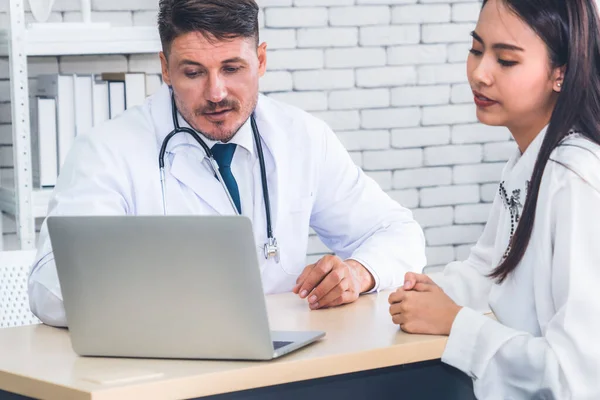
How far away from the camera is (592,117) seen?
1578 millimetres

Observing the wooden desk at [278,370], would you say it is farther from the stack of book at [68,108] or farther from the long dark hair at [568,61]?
the stack of book at [68,108]

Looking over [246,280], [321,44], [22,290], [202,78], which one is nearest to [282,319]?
[246,280]

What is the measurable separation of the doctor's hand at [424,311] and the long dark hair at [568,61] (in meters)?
0.10

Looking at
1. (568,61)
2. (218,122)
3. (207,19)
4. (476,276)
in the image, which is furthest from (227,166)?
(568,61)

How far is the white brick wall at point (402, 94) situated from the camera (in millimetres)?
3426

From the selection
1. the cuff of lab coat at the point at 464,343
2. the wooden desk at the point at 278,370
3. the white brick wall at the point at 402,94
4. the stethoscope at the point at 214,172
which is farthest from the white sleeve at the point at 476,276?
the white brick wall at the point at 402,94

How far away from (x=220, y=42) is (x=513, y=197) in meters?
0.74

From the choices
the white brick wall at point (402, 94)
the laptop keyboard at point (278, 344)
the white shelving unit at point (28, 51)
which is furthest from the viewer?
the white brick wall at point (402, 94)

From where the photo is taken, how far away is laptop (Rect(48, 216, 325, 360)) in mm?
1401

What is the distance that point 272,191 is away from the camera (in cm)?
221

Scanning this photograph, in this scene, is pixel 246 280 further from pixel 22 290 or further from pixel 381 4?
pixel 381 4

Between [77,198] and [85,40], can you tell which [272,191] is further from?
[85,40]

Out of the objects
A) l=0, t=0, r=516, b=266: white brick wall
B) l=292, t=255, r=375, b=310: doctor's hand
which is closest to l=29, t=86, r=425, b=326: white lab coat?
l=292, t=255, r=375, b=310: doctor's hand

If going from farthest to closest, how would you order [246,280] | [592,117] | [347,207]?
1. [347,207]
2. [592,117]
3. [246,280]
